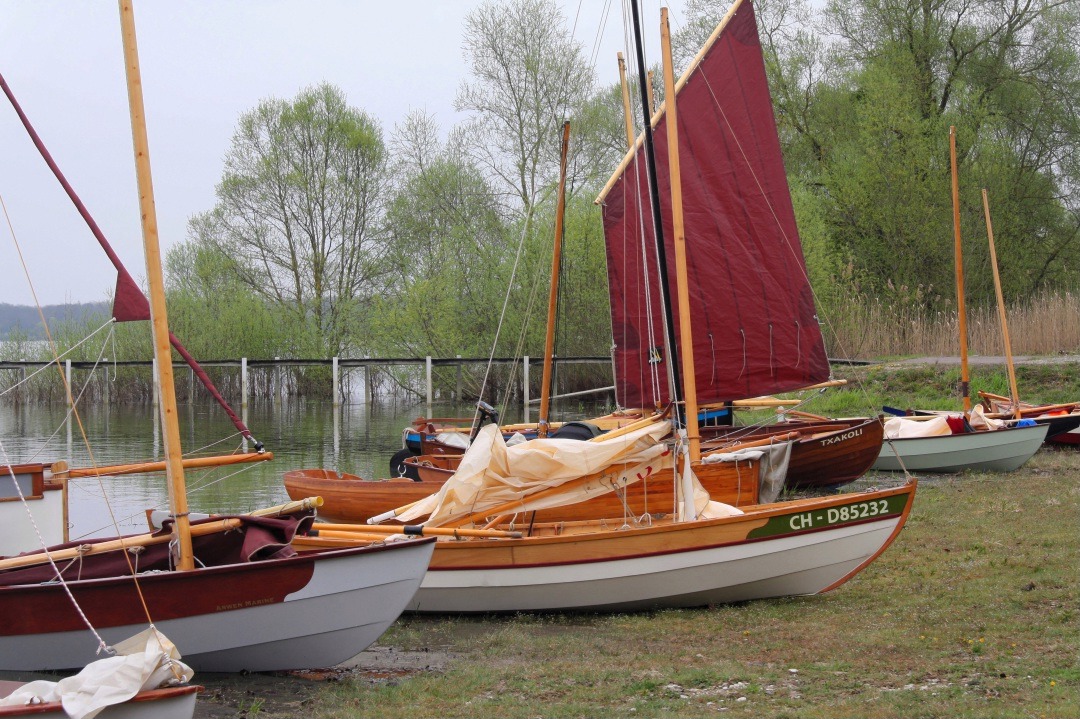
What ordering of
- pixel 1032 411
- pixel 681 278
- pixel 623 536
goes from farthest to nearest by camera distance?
pixel 1032 411 < pixel 681 278 < pixel 623 536

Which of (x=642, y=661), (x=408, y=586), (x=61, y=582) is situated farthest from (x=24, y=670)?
(x=642, y=661)

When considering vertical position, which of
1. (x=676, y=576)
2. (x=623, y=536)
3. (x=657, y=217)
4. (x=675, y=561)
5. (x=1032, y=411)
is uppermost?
(x=657, y=217)

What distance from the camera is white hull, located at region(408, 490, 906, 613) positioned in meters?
9.12

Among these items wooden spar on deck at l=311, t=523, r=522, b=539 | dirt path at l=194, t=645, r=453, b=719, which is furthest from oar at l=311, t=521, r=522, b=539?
dirt path at l=194, t=645, r=453, b=719

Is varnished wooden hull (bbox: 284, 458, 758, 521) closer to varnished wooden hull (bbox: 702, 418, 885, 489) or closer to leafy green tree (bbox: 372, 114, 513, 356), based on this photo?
varnished wooden hull (bbox: 702, 418, 885, 489)

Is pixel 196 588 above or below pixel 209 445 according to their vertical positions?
below

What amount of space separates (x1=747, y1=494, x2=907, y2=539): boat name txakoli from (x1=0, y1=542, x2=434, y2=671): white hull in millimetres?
3079

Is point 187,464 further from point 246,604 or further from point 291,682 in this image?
point 291,682

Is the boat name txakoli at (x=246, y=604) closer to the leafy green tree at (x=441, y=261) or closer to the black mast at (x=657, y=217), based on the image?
the black mast at (x=657, y=217)

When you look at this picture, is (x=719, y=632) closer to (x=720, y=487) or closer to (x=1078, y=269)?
(x=720, y=487)

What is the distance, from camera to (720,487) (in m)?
12.3

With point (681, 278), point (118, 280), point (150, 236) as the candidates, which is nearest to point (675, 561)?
point (681, 278)

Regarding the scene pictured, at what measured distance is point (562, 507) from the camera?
1135cm

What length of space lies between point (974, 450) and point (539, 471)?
32.1 ft
